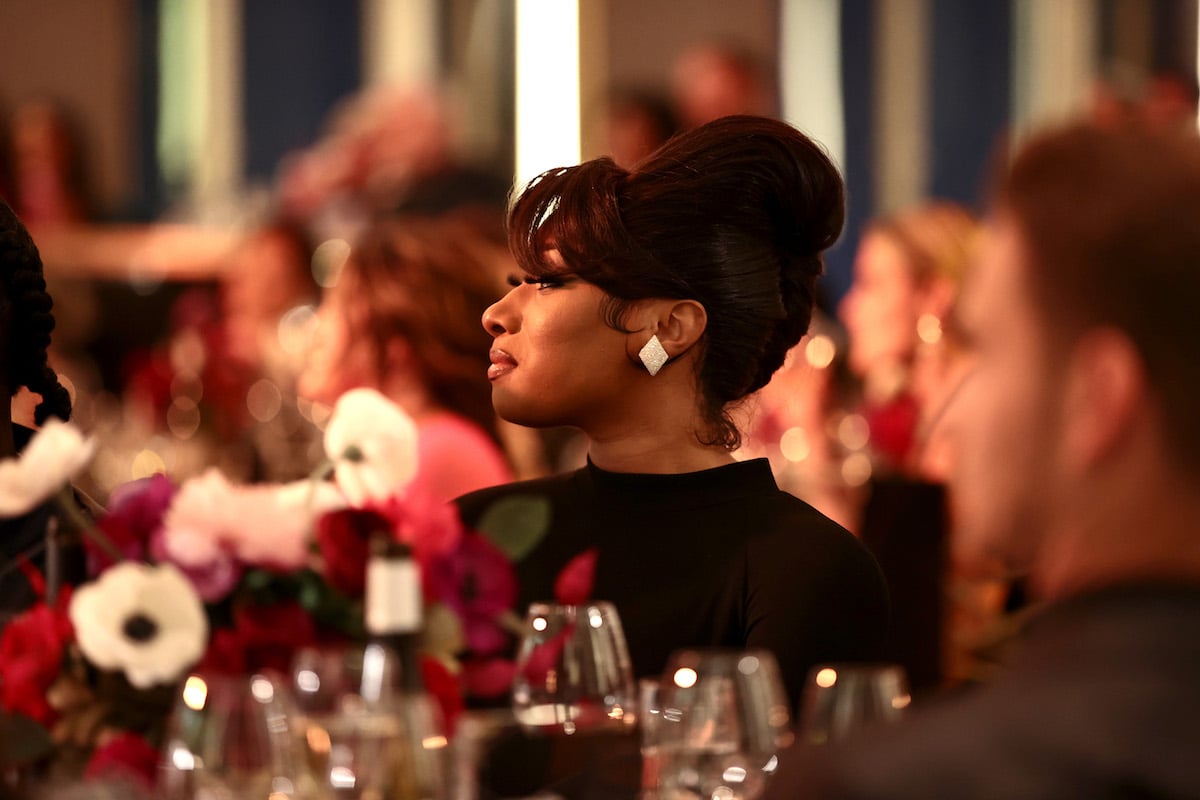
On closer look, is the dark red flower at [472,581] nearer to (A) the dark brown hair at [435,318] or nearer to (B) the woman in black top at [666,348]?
(B) the woman in black top at [666,348]

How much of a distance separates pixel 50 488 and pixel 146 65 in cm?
770

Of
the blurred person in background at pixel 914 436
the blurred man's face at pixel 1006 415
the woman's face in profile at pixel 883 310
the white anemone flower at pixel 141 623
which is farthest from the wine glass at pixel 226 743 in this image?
the woman's face in profile at pixel 883 310

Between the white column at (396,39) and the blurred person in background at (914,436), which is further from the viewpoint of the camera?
the white column at (396,39)

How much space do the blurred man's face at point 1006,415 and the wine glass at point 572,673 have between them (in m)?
0.40

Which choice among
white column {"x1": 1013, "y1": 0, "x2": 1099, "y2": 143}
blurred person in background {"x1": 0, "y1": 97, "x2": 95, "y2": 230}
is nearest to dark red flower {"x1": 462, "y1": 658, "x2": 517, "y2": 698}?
blurred person in background {"x1": 0, "y1": 97, "x2": 95, "y2": 230}

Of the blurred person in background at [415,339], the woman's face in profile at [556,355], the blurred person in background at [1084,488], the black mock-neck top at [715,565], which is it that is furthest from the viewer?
the blurred person in background at [415,339]

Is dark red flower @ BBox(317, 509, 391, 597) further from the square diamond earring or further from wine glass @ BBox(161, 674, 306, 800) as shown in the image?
the square diamond earring

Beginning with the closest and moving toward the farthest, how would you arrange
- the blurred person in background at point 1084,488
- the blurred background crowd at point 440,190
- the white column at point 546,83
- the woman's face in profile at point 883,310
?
the blurred person in background at point 1084,488 → the blurred background crowd at point 440,190 → the woman's face in profile at point 883,310 → the white column at point 546,83

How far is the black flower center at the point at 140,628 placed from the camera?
1.20 meters

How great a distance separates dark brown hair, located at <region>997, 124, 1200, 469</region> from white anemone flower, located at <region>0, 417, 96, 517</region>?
0.69m

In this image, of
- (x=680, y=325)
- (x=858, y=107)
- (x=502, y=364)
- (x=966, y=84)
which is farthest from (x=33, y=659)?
(x=966, y=84)

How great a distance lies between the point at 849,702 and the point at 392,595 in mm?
326

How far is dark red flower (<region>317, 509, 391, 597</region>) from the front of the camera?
4.07 feet

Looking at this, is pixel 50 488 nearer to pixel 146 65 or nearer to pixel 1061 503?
pixel 1061 503
